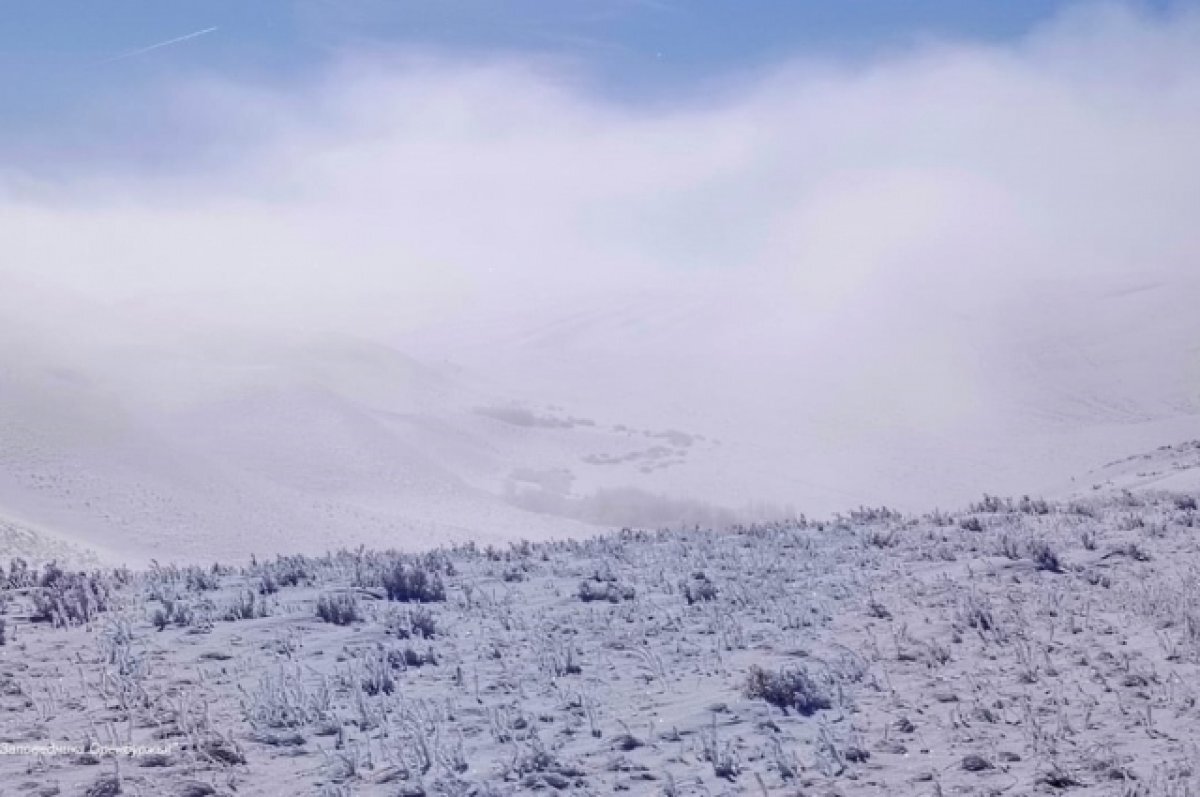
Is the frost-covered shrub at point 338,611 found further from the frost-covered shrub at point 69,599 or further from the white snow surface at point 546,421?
the white snow surface at point 546,421

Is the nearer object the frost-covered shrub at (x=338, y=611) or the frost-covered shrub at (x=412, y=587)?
the frost-covered shrub at (x=338, y=611)

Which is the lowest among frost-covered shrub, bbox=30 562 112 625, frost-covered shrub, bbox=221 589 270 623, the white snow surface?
frost-covered shrub, bbox=221 589 270 623

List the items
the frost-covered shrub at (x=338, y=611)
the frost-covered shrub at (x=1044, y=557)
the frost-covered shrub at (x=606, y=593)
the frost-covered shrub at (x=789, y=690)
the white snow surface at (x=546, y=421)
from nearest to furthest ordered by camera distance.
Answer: the frost-covered shrub at (x=789, y=690), the frost-covered shrub at (x=338, y=611), the frost-covered shrub at (x=606, y=593), the frost-covered shrub at (x=1044, y=557), the white snow surface at (x=546, y=421)

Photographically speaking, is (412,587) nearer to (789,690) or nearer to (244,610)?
(244,610)

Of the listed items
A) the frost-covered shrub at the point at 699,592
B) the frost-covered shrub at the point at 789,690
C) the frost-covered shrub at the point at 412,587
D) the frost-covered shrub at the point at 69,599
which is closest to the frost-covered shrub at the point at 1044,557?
the frost-covered shrub at the point at 699,592

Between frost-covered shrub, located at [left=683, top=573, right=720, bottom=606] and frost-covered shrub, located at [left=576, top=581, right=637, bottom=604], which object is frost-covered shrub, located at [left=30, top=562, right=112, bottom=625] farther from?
frost-covered shrub, located at [left=683, top=573, right=720, bottom=606]

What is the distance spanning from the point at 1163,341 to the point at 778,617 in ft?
314

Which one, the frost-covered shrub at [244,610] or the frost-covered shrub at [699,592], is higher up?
the frost-covered shrub at [244,610]

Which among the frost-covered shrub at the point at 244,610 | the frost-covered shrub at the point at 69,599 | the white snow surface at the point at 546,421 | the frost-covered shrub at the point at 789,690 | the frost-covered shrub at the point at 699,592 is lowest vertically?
the frost-covered shrub at the point at 789,690

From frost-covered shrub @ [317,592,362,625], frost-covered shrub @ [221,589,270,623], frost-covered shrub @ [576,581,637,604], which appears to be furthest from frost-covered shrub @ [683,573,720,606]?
frost-covered shrub @ [221,589,270,623]

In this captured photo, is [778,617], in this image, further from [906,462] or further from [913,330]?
[913,330]

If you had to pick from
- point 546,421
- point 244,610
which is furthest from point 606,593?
→ point 546,421

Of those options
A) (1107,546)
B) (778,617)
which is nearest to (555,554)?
(778,617)

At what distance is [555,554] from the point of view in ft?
51.1
